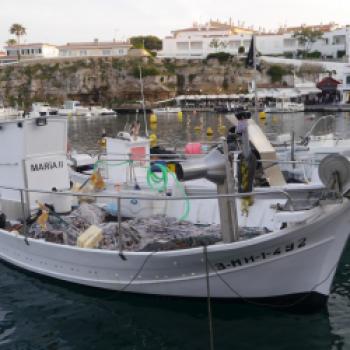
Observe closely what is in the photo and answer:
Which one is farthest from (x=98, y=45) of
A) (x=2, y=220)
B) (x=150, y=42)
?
(x=2, y=220)

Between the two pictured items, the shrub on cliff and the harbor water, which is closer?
the harbor water

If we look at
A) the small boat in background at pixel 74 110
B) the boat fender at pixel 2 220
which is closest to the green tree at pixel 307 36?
the small boat in background at pixel 74 110

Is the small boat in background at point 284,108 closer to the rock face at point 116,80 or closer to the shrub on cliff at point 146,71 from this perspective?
the rock face at point 116,80

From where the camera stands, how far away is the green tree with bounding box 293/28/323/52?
124438 mm

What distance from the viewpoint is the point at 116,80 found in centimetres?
11612

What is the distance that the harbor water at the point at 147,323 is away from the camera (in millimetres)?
8438

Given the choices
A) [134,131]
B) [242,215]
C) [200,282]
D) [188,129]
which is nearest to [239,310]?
[200,282]

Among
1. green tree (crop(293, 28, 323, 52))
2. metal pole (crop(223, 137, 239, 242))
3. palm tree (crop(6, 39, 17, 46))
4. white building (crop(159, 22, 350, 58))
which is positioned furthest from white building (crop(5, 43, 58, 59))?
metal pole (crop(223, 137, 239, 242))

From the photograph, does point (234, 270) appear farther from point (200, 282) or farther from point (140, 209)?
point (140, 209)

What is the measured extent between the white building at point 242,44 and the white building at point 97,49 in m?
11.4

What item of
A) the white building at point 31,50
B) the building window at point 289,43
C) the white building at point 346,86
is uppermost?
the white building at point 31,50

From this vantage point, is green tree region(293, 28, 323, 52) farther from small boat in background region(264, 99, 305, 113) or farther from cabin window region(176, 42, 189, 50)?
small boat in background region(264, 99, 305, 113)

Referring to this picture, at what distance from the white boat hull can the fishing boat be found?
2 centimetres

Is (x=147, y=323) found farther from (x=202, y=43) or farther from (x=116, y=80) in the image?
(x=202, y=43)
